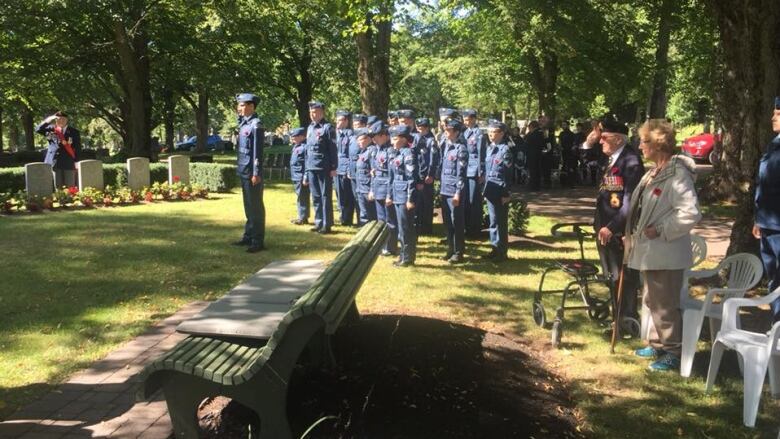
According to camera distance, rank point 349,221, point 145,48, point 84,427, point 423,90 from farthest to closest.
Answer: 1. point 423,90
2. point 145,48
3. point 349,221
4. point 84,427

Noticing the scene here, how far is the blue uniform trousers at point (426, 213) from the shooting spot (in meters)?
9.63

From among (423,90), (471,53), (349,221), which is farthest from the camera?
(423,90)

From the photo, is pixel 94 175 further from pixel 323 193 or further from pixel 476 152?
pixel 476 152

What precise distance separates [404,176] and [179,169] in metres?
9.54

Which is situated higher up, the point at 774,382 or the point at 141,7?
the point at 141,7

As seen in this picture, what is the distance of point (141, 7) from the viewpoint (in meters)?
20.6

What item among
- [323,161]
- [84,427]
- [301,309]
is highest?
[323,161]

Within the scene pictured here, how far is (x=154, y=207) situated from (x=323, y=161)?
5.03 m

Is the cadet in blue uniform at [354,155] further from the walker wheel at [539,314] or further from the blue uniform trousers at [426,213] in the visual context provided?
the walker wheel at [539,314]

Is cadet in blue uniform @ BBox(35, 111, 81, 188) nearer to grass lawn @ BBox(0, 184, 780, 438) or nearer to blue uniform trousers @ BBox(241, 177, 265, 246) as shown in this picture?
grass lawn @ BBox(0, 184, 780, 438)

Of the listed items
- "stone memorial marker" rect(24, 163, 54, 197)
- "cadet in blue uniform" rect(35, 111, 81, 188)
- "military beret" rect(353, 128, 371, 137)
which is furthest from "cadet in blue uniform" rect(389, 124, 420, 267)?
"cadet in blue uniform" rect(35, 111, 81, 188)

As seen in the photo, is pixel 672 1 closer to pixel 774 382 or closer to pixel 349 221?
pixel 349 221

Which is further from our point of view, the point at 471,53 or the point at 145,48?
the point at 471,53

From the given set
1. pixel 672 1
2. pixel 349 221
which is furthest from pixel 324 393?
pixel 672 1
